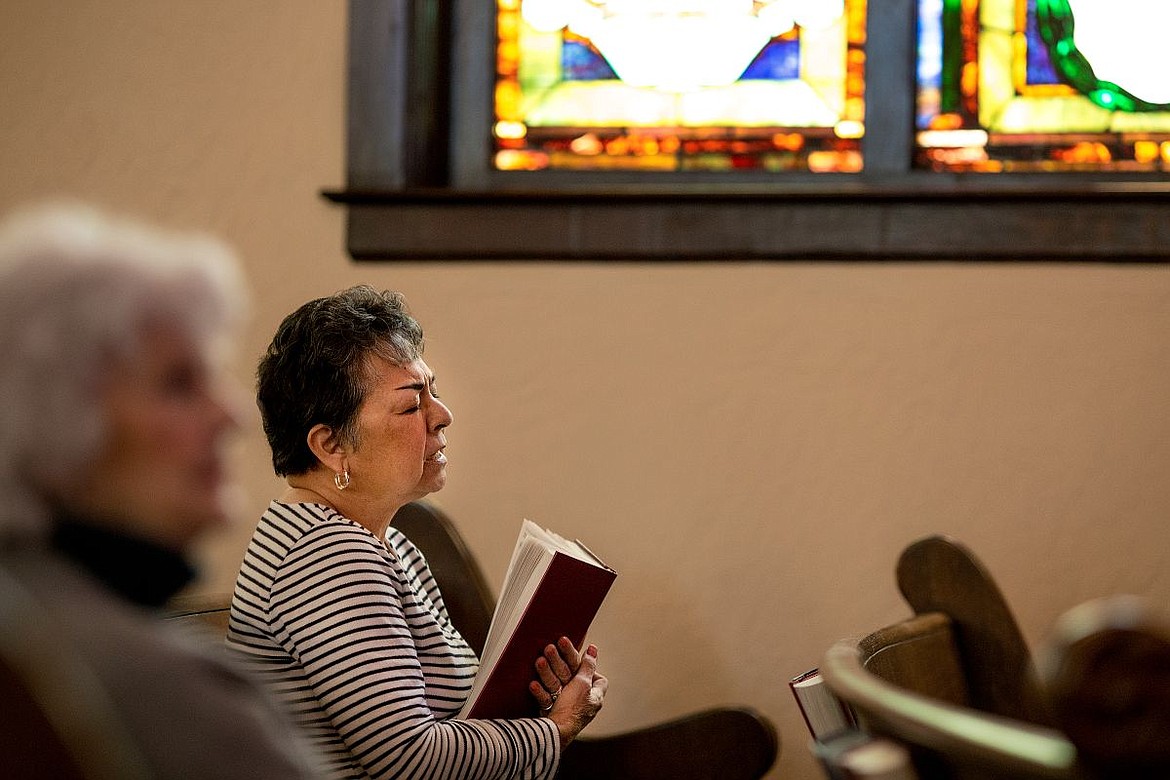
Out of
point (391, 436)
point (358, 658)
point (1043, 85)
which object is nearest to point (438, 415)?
point (391, 436)

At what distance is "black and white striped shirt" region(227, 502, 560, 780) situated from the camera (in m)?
1.78

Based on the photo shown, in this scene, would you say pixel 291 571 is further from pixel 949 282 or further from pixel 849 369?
pixel 949 282

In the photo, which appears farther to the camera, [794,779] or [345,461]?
[794,779]

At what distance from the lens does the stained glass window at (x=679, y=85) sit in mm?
3047

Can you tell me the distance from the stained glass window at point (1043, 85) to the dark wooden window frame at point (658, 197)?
0.18 feet

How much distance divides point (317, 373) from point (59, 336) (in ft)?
3.45

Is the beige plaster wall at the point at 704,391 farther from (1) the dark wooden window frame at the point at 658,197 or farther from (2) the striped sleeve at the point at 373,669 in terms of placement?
(2) the striped sleeve at the point at 373,669

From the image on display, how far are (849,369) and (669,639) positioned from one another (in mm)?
723

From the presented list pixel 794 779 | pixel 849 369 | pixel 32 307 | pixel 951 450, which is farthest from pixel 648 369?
pixel 32 307

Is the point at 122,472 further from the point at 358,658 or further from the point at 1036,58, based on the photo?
the point at 1036,58

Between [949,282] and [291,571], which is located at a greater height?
[949,282]

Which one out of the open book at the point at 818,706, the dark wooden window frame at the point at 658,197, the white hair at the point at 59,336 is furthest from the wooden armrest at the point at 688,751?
the white hair at the point at 59,336

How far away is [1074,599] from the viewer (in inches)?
109

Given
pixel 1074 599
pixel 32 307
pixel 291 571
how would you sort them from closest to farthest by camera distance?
pixel 32 307 → pixel 291 571 → pixel 1074 599
